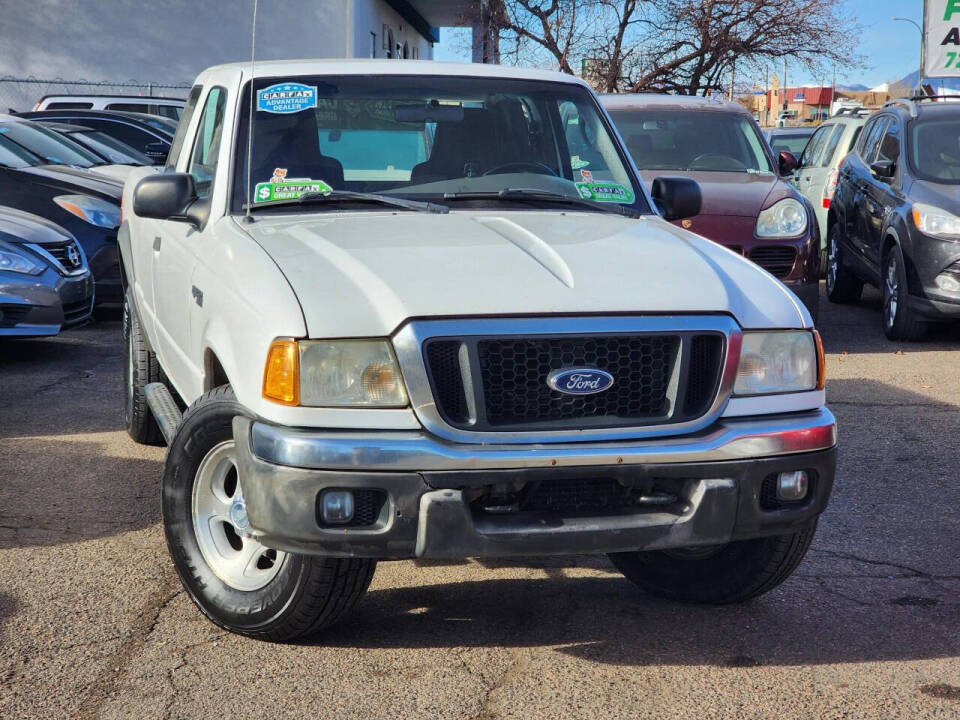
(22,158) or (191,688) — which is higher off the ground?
(22,158)

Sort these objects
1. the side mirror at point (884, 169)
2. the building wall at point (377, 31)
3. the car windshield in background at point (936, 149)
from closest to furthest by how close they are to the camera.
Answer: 1. the car windshield in background at point (936, 149)
2. the side mirror at point (884, 169)
3. the building wall at point (377, 31)

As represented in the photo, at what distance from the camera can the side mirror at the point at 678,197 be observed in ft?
17.1

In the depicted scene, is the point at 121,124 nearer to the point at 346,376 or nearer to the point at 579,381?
the point at 346,376

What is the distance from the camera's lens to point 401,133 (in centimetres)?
483

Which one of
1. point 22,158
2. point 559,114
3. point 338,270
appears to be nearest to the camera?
point 338,270

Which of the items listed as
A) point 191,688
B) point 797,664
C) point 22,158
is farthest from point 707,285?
point 22,158

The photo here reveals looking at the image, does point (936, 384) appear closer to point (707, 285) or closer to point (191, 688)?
point (707, 285)

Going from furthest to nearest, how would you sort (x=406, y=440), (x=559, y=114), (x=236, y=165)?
(x=559, y=114) → (x=236, y=165) → (x=406, y=440)

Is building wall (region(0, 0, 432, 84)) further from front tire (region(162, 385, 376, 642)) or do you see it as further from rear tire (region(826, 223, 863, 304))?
front tire (region(162, 385, 376, 642))

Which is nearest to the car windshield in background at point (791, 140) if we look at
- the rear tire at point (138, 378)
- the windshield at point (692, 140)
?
the windshield at point (692, 140)

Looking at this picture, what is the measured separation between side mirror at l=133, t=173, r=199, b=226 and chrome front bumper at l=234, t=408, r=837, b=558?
4.41 feet

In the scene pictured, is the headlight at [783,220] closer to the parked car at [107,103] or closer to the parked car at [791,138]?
the parked car at [791,138]

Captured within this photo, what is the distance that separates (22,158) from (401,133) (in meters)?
8.22

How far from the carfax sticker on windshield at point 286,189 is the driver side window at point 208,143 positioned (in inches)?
10.3
